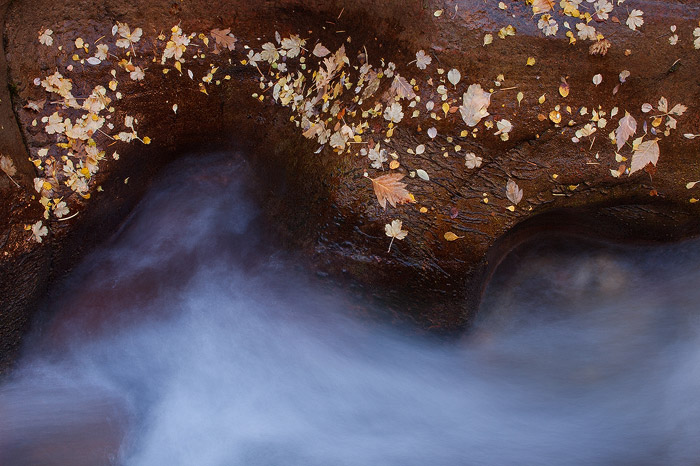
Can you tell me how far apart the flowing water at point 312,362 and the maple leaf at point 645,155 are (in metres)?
0.86

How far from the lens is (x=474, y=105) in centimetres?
281

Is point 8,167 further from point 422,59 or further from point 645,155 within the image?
point 645,155

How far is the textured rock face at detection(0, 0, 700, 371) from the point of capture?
275 centimetres

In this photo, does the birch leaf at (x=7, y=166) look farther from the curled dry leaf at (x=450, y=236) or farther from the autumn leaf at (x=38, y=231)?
the curled dry leaf at (x=450, y=236)

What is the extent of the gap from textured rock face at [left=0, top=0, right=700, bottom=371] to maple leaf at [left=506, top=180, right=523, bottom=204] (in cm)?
3

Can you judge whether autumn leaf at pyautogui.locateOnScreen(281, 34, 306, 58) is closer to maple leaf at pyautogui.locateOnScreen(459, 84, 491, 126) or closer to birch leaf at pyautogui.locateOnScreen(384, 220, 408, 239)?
maple leaf at pyautogui.locateOnScreen(459, 84, 491, 126)

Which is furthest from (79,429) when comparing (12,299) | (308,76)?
(308,76)

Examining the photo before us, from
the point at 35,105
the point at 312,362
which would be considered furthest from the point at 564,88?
the point at 35,105

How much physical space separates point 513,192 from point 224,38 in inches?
83.4

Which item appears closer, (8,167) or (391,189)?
(391,189)

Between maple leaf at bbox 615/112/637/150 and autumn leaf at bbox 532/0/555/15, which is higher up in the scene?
autumn leaf at bbox 532/0/555/15

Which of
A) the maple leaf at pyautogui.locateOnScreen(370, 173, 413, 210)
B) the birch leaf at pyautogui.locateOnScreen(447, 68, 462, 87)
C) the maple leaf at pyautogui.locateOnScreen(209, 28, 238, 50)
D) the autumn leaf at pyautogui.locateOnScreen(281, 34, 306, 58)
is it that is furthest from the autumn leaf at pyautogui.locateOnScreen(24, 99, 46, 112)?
the birch leaf at pyautogui.locateOnScreen(447, 68, 462, 87)

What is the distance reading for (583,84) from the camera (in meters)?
2.76

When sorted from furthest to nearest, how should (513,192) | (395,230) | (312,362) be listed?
(312,362), (395,230), (513,192)
